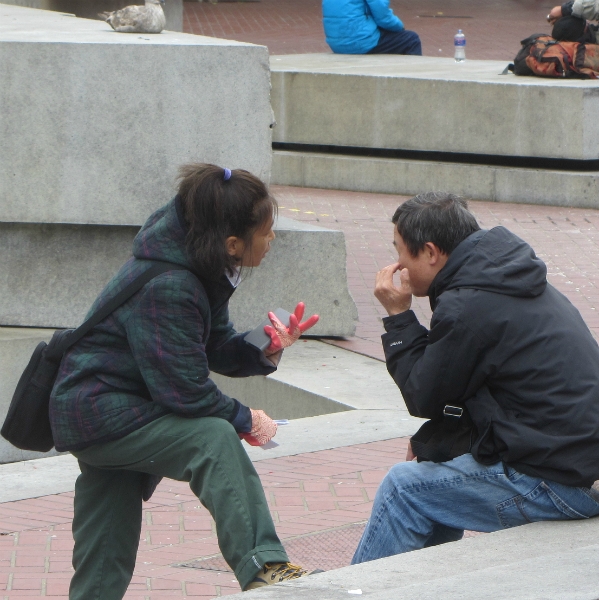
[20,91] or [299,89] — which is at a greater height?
[20,91]

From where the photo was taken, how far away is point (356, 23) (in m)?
13.4

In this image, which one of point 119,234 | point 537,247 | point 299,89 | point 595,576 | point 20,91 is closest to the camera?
point 595,576

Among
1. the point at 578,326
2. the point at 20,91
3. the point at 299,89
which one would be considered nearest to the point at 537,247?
the point at 299,89

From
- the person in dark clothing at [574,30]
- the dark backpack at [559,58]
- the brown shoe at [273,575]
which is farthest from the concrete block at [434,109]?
the brown shoe at [273,575]

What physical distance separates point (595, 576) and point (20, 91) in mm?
4708

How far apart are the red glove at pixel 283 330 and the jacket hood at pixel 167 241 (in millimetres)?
439

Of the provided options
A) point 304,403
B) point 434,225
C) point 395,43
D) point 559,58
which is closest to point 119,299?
point 434,225

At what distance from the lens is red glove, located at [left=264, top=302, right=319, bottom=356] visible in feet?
11.1

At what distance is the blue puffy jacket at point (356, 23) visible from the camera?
42.7 feet

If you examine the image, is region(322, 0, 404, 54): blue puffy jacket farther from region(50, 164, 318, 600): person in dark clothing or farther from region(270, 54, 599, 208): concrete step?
region(50, 164, 318, 600): person in dark clothing

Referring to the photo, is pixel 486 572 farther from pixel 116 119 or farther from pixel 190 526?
pixel 116 119

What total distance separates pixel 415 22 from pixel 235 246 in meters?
21.8

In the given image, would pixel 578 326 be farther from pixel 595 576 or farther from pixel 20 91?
pixel 20 91

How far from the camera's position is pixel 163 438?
9.95ft
